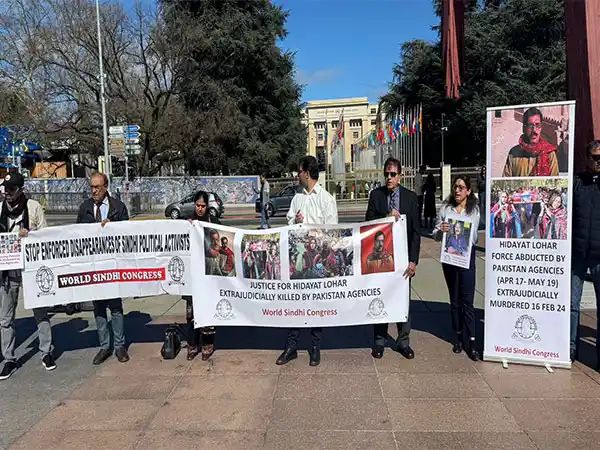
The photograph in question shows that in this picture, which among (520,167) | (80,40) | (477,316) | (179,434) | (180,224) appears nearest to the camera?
(179,434)

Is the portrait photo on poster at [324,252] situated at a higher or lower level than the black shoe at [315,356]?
higher

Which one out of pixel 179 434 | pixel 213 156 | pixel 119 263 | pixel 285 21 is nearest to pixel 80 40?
pixel 213 156

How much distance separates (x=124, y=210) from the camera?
19.3ft

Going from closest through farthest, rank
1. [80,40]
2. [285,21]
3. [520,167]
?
1. [520,167]
2. [80,40]
3. [285,21]

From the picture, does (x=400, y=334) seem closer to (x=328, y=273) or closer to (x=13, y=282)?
(x=328, y=273)

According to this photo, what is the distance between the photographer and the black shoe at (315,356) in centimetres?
530

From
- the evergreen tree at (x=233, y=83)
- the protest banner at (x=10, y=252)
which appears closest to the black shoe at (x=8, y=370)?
the protest banner at (x=10, y=252)

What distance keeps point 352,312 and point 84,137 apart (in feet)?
115

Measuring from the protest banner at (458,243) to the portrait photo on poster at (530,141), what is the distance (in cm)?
60

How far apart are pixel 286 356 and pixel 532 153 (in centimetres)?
305

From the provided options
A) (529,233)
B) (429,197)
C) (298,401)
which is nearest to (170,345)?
(298,401)

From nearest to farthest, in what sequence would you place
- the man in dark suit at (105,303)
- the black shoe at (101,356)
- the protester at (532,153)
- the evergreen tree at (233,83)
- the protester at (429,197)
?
the protester at (532,153), the black shoe at (101,356), the man in dark suit at (105,303), the protester at (429,197), the evergreen tree at (233,83)

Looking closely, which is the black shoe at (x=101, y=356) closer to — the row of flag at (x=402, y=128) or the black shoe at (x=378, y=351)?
A: the black shoe at (x=378, y=351)

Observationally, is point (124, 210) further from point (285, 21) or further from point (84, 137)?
point (285, 21)
